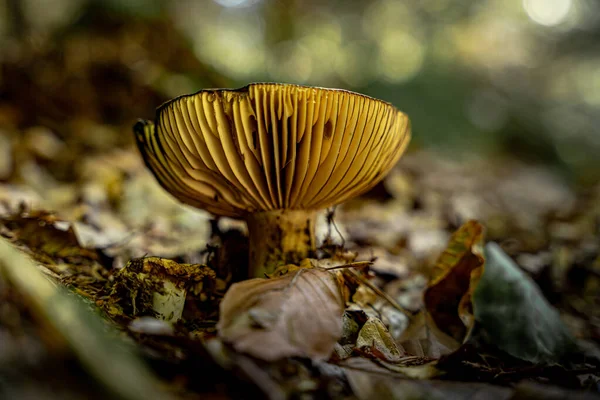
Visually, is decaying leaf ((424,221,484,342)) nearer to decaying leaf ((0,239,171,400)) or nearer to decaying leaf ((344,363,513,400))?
decaying leaf ((344,363,513,400))

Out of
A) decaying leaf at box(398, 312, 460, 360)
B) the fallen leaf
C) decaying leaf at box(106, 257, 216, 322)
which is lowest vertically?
decaying leaf at box(398, 312, 460, 360)

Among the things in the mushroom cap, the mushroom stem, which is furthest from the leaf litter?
the mushroom cap

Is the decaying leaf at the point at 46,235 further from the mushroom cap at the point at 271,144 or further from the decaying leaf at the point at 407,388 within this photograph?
the decaying leaf at the point at 407,388

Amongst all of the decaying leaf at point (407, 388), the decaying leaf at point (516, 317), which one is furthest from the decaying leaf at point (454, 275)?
the decaying leaf at point (407, 388)

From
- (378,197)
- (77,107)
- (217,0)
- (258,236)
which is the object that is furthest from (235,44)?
(258,236)

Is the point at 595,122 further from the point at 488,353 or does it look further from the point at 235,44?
the point at 488,353

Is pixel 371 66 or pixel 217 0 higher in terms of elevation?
pixel 217 0

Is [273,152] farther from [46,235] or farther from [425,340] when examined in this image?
[46,235]
